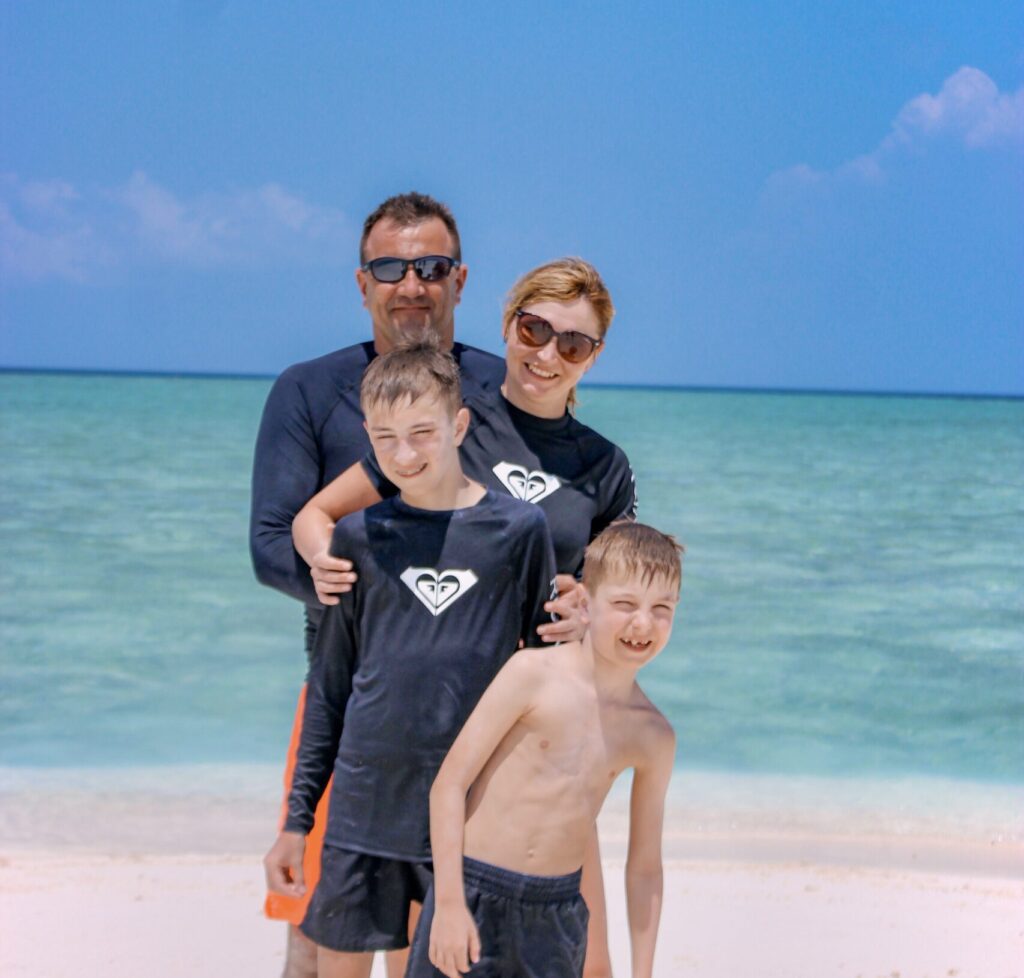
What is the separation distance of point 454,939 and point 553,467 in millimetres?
941

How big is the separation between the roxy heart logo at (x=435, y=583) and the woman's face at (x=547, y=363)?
1.53ft

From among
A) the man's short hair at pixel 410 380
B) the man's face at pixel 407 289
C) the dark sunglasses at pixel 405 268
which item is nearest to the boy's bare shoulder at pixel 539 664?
the man's short hair at pixel 410 380

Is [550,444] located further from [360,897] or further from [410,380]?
[360,897]

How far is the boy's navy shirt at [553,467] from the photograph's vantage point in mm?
2695

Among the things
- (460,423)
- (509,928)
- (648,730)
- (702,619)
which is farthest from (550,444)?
(702,619)

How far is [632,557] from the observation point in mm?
2322

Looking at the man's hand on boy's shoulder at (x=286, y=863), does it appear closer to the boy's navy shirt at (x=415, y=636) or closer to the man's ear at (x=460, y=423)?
the boy's navy shirt at (x=415, y=636)

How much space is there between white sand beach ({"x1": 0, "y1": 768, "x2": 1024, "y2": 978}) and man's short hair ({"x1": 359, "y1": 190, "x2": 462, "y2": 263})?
8.53 ft

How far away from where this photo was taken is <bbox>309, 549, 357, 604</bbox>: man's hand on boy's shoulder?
95.7 inches

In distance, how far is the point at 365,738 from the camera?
2.46m

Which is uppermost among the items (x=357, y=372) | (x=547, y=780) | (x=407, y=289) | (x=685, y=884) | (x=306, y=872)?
(x=407, y=289)

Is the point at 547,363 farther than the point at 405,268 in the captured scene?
No

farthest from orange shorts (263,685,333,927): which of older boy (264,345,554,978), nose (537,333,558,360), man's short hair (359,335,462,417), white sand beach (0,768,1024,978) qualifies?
white sand beach (0,768,1024,978)

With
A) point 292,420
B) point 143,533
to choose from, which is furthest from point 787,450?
point 292,420
